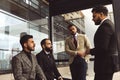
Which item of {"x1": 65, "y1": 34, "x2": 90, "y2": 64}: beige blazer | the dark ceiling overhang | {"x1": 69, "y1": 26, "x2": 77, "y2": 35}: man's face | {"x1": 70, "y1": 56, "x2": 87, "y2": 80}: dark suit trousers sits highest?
the dark ceiling overhang

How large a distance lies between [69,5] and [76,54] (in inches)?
86.7

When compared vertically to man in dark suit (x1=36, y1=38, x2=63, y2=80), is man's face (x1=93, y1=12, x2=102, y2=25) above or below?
above

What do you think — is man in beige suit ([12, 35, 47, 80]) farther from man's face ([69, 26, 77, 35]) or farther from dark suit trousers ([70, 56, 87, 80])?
man's face ([69, 26, 77, 35])

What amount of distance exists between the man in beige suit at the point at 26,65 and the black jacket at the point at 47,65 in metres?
0.64

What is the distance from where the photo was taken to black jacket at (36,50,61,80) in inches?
189

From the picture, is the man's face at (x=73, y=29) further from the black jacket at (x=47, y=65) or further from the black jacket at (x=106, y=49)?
the black jacket at (x=106, y=49)

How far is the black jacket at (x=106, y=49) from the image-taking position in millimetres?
3208

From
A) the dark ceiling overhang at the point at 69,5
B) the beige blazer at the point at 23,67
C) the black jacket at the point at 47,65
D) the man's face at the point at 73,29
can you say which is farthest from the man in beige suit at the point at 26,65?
the dark ceiling overhang at the point at 69,5

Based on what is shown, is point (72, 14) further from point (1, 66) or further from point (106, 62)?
point (106, 62)

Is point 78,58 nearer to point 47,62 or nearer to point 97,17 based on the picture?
point 47,62

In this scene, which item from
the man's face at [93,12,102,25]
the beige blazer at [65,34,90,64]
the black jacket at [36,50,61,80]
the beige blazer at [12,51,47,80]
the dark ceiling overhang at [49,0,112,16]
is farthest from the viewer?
the dark ceiling overhang at [49,0,112,16]

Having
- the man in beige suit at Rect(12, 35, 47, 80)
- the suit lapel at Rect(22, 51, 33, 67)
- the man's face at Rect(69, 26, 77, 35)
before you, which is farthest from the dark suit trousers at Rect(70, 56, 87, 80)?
the suit lapel at Rect(22, 51, 33, 67)

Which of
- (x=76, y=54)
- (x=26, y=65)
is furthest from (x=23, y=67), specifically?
(x=76, y=54)

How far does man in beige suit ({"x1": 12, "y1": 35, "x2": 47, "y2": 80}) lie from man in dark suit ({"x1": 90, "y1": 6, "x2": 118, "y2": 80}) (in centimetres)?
109
